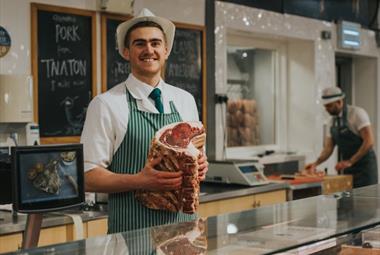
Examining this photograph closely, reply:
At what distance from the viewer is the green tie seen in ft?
7.27

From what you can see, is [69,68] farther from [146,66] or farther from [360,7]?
[360,7]

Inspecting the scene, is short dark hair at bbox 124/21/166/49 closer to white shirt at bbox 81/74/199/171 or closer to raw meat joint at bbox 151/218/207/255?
white shirt at bbox 81/74/199/171

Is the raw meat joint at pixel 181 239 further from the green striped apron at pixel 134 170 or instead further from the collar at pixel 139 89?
the collar at pixel 139 89

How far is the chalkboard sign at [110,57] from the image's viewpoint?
4156 millimetres

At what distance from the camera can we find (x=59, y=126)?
154 inches

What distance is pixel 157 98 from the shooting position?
222 cm

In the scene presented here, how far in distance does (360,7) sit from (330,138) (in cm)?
206

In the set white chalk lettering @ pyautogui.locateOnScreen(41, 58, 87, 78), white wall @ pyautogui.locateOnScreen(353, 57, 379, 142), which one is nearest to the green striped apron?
white chalk lettering @ pyautogui.locateOnScreen(41, 58, 87, 78)

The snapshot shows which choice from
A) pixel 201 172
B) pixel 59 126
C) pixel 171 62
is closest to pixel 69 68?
pixel 59 126

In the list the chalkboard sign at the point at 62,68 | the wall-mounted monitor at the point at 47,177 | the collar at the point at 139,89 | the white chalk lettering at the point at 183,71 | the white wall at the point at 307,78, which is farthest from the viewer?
the white wall at the point at 307,78

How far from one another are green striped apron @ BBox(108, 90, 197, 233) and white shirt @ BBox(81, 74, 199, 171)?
0.02 meters

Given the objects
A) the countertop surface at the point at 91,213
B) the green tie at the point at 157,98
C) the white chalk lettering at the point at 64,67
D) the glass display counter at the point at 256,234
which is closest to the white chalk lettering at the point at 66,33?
the white chalk lettering at the point at 64,67

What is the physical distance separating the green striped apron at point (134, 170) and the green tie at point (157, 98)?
0.07 m

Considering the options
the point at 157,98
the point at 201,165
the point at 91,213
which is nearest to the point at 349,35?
the point at 91,213
